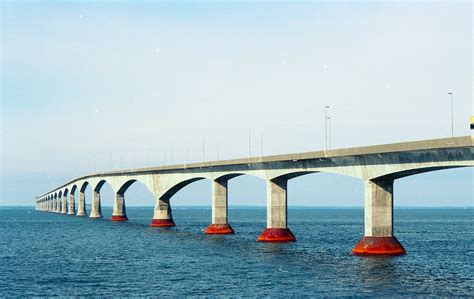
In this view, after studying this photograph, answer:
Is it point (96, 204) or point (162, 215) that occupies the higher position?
point (96, 204)

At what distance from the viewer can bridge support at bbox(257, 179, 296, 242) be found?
71938 mm

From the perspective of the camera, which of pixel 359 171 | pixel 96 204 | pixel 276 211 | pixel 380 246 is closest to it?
pixel 380 246

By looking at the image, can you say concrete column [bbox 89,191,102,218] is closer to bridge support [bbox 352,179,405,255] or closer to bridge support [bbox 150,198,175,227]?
bridge support [bbox 150,198,175,227]

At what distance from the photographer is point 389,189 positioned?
54.6 meters

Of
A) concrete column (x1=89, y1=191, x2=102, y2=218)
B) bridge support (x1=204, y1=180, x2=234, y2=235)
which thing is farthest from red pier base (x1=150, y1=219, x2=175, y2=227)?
concrete column (x1=89, y1=191, x2=102, y2=218)

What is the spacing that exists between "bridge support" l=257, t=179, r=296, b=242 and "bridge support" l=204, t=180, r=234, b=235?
13945mm

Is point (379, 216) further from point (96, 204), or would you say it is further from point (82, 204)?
point (82, 204)

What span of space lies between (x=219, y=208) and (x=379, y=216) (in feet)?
119

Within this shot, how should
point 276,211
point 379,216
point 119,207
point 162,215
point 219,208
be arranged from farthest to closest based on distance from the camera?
point 119,207, point 162,215, point 219,208, point 276,211, point 379,216

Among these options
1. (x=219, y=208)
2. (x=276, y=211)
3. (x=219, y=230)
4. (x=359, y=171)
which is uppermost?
(x=359, y=171)

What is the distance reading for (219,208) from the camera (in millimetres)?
87375

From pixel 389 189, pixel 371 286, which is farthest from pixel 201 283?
pixel 389 189

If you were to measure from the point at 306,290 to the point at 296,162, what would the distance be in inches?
1111

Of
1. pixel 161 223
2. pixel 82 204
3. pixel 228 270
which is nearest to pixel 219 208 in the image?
pixel 161 223
